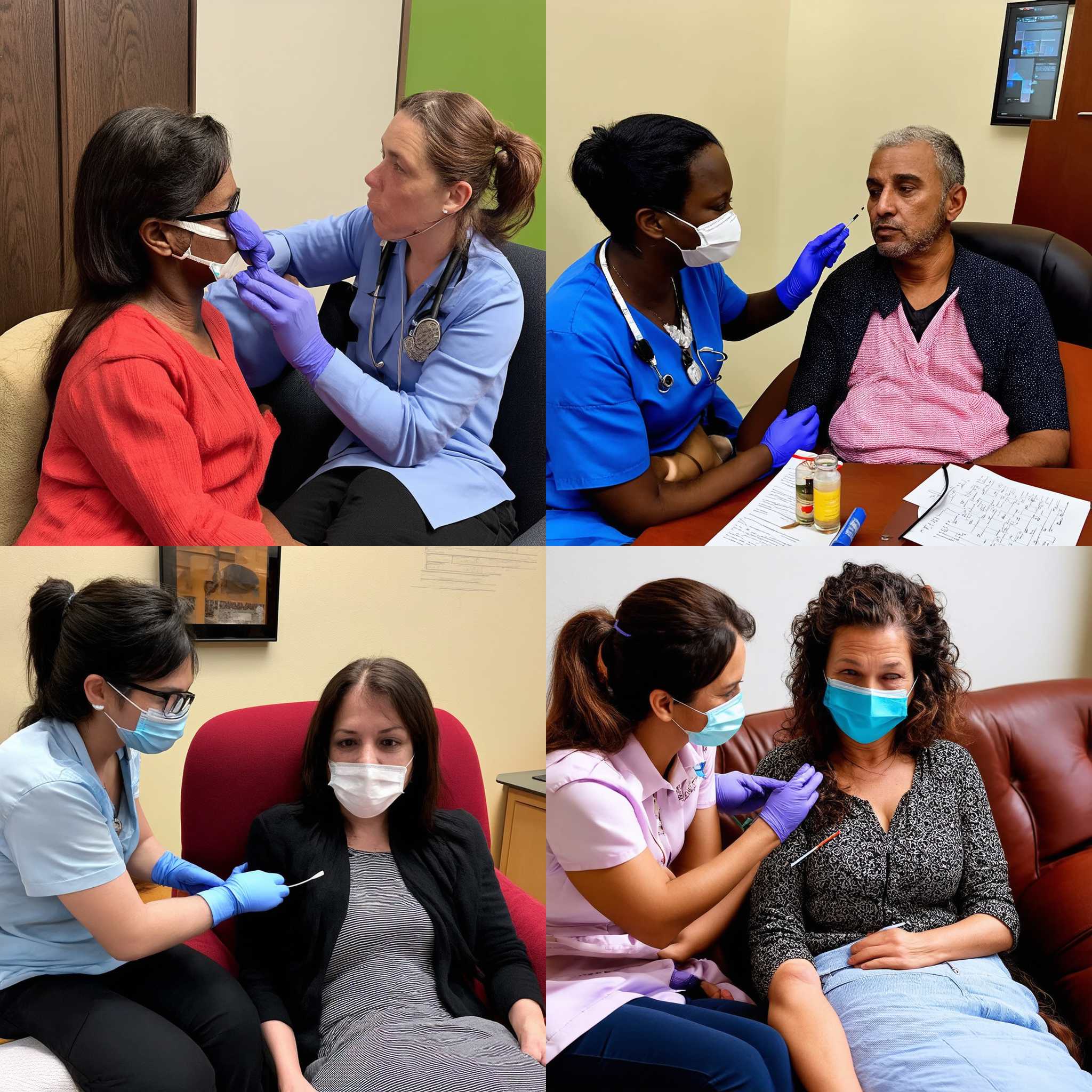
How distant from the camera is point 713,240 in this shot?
209 cm

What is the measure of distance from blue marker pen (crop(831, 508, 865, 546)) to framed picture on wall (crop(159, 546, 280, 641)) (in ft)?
3.39

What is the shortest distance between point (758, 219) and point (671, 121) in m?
0.75

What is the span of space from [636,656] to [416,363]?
0.69 metres

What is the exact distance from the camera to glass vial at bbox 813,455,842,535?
6.24 ft

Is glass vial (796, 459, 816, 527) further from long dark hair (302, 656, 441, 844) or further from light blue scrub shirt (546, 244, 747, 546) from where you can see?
long dark hair (302, 656, 441, 844)

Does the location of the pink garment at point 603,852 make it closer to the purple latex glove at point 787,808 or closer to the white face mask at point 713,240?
the purple latex glove at point 787,808

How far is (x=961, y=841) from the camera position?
1712 millimetres

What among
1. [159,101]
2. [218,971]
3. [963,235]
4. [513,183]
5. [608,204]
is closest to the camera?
[218,971]

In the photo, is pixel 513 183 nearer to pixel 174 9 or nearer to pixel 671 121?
pixel 671 121

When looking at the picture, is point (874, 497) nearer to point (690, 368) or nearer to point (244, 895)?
point (690, 368)

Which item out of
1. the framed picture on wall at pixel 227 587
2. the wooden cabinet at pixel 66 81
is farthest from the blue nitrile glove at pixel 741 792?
the wooden cabinet at pixel 66 81

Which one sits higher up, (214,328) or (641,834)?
(214,328)

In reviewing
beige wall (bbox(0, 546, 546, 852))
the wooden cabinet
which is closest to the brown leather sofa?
beige wall (bbox(0, 546, 546, 852))

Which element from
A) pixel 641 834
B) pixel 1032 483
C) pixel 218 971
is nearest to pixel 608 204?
pixel 1032 483
